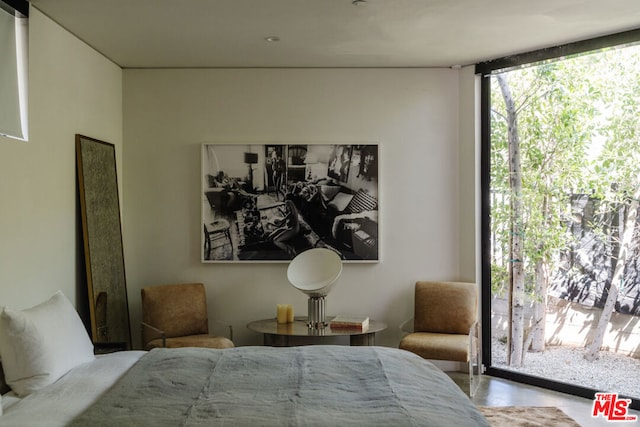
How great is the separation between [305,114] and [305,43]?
0.89m

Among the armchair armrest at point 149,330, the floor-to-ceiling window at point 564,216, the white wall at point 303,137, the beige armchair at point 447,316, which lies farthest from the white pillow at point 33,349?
the floor-to-ceiling window at point 564,216

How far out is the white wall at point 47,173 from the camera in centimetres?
370

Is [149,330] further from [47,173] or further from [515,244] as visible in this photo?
[515,244]

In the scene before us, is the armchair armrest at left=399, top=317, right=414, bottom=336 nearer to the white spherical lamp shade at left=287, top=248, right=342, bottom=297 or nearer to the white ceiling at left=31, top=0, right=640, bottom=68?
the white spherical lamp shade at left=287, top=248, right=342, bottom=297

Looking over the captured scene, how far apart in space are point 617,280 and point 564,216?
0.64 m

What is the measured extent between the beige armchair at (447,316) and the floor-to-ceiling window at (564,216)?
0.99ft

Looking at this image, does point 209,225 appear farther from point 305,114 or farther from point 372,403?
point 372,403

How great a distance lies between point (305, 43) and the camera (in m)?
4.84

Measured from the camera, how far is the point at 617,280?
4754mm

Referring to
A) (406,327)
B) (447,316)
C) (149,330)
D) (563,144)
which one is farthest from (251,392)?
(563,144)

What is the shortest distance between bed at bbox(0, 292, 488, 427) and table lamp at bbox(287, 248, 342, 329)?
57.2 inches

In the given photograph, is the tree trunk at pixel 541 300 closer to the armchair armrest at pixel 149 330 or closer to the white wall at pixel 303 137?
the white wall at pixel 303 137

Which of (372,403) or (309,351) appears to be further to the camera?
(309,351)

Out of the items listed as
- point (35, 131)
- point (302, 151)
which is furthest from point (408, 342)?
point (35, 131)
